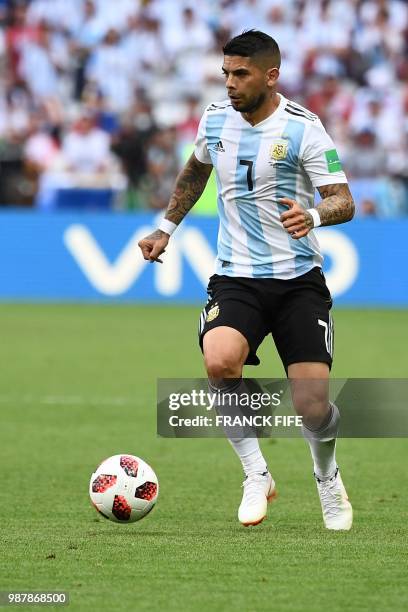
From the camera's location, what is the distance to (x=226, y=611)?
15.3 ft

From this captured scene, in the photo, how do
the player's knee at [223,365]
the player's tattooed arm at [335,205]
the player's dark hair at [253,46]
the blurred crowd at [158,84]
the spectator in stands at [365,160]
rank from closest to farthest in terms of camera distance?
the player's tattooed arm at [335,205] < the player's knee at [223,365] < the player's dark hair at [253,46] < the spectator in stands at [365,160] < the blurred crowd at [158,84]

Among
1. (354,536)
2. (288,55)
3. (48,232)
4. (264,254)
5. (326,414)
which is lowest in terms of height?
(48,232)

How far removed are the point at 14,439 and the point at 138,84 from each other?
14.4 m

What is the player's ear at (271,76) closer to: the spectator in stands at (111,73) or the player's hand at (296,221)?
the player's hand at (296,221)

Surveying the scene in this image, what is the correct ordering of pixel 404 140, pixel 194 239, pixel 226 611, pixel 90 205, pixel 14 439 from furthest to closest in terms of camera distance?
pixel 404 140 < pixel 90 205 < pixel 194 239 < pixel 14 439 < pixel 226 611

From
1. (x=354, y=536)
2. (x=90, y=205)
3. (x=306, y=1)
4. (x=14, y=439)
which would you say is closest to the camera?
(x=354, y=536)

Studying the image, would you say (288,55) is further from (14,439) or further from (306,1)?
(14,439)

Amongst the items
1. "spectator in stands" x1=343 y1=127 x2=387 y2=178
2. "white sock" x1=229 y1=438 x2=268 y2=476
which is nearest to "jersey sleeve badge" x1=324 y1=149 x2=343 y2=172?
"white sock" x1=229 y1=438 x2=268 y2=476

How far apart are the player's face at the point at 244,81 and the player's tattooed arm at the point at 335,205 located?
520 mm

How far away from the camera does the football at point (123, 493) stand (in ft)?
20.9

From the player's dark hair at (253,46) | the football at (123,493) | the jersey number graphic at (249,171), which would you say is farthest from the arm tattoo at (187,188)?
the football at (123,493)

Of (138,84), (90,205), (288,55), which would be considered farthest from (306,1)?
(90,205)

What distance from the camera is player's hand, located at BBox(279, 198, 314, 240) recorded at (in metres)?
5.95

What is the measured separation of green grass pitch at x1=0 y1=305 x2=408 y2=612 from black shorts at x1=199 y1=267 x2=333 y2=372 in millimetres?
848
